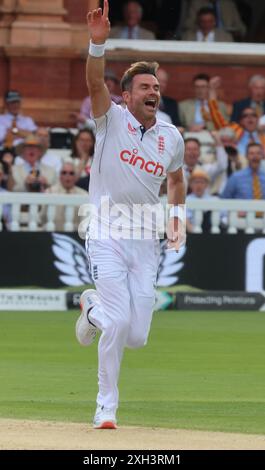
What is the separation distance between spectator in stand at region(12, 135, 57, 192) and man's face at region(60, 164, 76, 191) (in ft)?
1.81

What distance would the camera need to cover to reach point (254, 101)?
2292cm

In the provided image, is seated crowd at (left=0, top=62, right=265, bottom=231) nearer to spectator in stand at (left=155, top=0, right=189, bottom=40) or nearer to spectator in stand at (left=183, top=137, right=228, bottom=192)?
spectator in stand at (left=183, top=137, right=228, bottom=192)

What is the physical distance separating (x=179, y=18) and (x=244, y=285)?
987 centimetres

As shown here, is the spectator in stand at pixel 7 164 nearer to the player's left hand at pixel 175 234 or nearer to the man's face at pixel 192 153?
the man's face at pixel 192 153

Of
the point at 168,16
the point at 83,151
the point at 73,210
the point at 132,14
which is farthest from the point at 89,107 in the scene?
the point at 168,16

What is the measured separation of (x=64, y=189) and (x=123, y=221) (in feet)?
31.6

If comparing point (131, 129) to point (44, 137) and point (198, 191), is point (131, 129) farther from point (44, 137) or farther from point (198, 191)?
point (44, 137)

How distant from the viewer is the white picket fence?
61.8ft

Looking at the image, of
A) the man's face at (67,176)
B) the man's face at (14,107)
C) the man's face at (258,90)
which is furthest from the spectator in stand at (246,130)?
the man's face at (67,176)

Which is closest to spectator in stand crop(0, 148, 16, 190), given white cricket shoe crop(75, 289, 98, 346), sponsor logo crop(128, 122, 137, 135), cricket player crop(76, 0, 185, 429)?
white cricket shoe crop(75, 289, 98, 346)

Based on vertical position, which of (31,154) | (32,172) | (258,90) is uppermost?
(258,90)

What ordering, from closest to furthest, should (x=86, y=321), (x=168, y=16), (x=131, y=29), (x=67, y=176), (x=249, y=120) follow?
(x=86, y=321) → (x=67, y=176) → (x=249, y=120) → (x=131, y=29) → (x=168, y=16)
